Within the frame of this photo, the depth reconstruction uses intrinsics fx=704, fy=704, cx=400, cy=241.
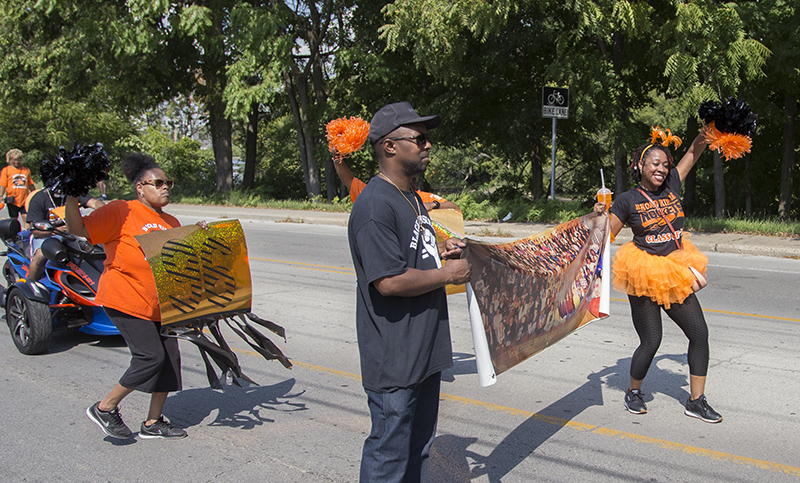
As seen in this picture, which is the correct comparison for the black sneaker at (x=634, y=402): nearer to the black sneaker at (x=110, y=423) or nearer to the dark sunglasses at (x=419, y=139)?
the dark sunglasses at (x=419, y=139)

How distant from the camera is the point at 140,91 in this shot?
28703 mm

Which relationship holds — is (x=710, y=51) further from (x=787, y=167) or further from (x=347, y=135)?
(x=347, y=135)

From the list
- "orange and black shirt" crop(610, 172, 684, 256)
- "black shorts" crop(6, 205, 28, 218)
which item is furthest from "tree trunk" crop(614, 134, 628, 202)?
"orange and black shirt" crop(610, 172, 684, 256)

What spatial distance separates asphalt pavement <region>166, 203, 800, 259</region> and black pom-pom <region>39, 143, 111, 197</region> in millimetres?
12261

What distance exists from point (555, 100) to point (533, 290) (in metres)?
13.6

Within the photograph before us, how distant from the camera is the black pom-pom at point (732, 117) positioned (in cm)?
486

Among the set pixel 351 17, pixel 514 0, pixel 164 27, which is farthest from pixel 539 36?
pixel 164 27

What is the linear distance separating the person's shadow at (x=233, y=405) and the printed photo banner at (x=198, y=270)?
32.6 inches

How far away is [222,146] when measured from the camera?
98.5 feet

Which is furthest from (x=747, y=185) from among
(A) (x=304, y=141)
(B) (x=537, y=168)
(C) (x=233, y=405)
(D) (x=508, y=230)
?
(C) (x=233, y=405)

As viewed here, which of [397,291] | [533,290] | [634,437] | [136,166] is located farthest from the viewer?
[136,166]

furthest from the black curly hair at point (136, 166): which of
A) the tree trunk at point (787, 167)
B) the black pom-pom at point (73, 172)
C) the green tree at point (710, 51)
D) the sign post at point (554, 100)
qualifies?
the tree trunk at point (787, 167)

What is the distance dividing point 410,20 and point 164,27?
43.0 feet

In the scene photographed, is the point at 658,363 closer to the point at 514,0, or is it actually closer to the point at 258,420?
the point at 258,420
